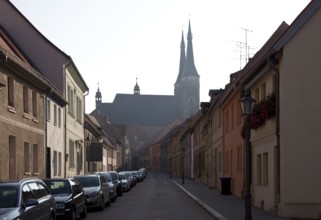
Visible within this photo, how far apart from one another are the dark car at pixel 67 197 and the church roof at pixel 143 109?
141 m

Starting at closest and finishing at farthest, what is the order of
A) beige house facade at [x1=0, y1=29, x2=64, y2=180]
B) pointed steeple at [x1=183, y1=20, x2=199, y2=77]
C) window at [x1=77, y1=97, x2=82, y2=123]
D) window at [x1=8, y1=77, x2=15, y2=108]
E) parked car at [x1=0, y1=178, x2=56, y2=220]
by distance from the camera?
parked car at [x1=0, y1=178, x2=56, y2=220] → beige house facade at [x1=0, y1=29, x2=64, y2=180] → window at [x1=8, y1=77, x2=15, y2=108] → window at [x1=77, y1=97, x2=82, y2=123] → pointed steeple at [x1=183, y1=20, x2=199, y2=77]

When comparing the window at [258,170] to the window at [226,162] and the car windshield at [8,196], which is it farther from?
the car windshield at [8,196]

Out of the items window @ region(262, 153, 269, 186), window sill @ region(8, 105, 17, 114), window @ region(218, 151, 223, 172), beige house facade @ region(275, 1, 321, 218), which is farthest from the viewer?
window @ region(218, 151, 223, 172)

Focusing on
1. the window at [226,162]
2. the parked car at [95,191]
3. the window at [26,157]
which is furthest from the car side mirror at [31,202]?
the window at [226,162]

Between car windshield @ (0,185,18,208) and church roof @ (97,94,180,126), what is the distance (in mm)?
147591

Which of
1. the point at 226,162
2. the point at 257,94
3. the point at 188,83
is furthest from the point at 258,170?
the point at 188,83

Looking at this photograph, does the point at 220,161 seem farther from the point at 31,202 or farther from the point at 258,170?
the point at 31,202

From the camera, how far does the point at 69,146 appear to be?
38.0m

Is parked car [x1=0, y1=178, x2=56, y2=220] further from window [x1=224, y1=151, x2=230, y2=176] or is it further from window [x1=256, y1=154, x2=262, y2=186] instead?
window [x1=224, y1=151, x2=230, y2=176]

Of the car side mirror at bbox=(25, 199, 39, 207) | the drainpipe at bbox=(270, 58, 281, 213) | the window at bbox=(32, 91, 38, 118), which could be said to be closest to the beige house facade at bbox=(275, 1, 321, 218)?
the drainpipe at bbox=(270, 58, 281, 213)

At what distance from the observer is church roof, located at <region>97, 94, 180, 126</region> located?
6344 inches

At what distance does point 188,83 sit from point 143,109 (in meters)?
21.1

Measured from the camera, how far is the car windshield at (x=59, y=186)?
18594 millimetres

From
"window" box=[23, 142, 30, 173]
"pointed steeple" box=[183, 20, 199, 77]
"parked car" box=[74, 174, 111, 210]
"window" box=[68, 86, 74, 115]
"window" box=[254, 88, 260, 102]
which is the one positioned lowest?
"parked car" box=[74, 174, 111, 210]
